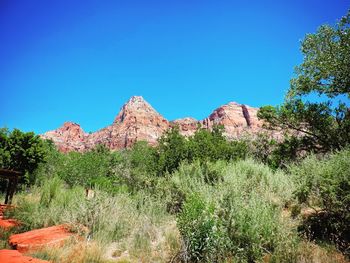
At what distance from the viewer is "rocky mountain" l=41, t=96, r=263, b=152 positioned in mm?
140375

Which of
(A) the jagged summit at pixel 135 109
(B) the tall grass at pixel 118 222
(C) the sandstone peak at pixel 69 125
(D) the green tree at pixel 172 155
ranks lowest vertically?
(B) the tall grass at pixel 118 222

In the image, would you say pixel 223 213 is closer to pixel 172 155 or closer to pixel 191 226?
pixel 191 226

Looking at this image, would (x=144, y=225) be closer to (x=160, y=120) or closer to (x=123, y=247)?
(x=123, y=247)

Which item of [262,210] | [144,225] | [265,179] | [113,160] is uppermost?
[113,160]

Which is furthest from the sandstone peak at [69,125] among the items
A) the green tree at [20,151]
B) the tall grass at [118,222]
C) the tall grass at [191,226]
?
the tall grass at [191,226]

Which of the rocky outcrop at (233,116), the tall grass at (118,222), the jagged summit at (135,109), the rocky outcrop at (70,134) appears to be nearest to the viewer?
the tall grass at (118,222)

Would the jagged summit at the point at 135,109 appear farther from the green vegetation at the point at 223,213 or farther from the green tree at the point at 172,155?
the green vegetation at the point at 223,213

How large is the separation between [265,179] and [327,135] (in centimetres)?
723

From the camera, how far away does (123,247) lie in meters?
5.85

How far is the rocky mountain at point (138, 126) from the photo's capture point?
140375 mm

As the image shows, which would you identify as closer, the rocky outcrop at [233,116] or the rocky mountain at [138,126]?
the rocky mountain at [138,126]

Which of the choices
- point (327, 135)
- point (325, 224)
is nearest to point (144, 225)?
point (325, 224)

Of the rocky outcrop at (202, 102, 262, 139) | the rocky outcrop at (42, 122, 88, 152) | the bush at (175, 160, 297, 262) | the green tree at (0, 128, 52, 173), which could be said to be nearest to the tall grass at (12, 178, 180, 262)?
the bush at (175, 160, 297, 262)

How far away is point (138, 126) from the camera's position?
147 m
